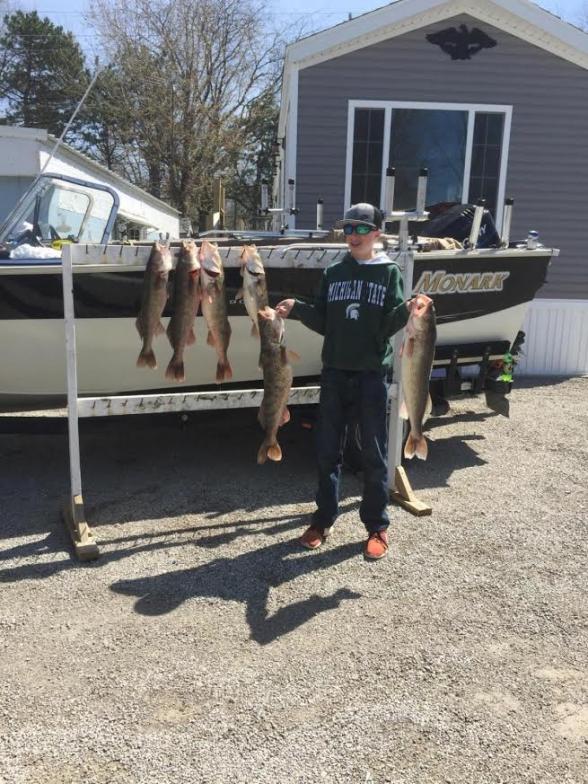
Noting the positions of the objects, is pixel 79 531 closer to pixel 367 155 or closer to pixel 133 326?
pixel 133 326

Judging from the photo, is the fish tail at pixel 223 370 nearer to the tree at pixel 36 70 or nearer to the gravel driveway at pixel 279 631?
the gravel driveway at pixel 279 631

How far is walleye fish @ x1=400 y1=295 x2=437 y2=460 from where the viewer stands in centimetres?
376

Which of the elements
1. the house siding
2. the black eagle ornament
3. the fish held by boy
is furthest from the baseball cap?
the black eagle ornament

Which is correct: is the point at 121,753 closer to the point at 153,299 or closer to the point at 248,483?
the point at 153,299

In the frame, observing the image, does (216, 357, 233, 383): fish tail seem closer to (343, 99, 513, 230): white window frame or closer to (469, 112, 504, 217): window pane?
(343, 99, 513, 230): white window frame

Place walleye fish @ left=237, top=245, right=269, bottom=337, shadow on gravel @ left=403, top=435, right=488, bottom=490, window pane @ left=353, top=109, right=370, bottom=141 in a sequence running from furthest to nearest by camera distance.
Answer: window pane @ left=353, top=109, right=370, bottom=141 < shadow on gravel @ left=403, top=435, right=488, bottom=490 < walleye fish @ left=237, top=245, right=269, bottom=337

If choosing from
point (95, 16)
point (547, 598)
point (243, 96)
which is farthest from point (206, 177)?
point (547, 598)

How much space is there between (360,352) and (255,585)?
1.42 metres

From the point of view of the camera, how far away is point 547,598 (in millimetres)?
3615

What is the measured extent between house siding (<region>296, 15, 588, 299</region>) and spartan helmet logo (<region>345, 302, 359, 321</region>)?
22.4 feet

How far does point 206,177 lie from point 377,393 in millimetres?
24709

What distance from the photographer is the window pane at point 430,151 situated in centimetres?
1015

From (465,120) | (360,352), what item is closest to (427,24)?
(465,120)

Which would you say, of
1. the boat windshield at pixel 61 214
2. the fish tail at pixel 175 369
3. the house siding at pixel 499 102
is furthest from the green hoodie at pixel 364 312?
the house siding at pixel 499 102
